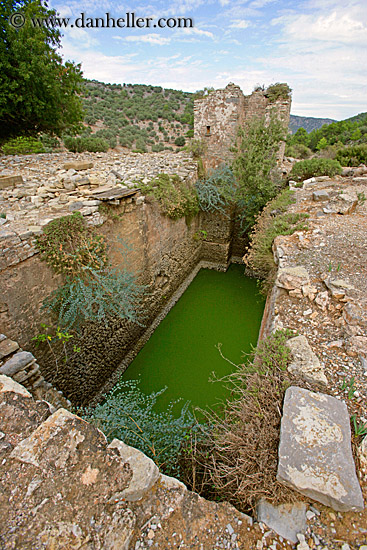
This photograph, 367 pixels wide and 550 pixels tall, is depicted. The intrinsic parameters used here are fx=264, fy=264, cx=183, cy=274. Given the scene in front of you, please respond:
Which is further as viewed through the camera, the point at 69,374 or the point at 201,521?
the point at 69,374

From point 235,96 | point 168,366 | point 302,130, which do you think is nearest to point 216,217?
point 235,96

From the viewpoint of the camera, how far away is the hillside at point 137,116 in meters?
16.1

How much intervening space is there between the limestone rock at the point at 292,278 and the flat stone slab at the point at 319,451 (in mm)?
1533

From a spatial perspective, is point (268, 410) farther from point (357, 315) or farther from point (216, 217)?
point (216, 217)

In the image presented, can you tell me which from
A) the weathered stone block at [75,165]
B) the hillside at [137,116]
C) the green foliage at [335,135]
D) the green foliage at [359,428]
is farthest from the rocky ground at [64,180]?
the green foliage at [335,135]

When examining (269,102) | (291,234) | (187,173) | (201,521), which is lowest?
(201,521)

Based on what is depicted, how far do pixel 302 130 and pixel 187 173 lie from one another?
19511mm

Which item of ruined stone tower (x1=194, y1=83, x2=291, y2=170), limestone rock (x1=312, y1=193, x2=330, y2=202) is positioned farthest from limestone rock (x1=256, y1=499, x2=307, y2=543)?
ruined stone tower (x1=194, y1=83, x2=291, y2=170)

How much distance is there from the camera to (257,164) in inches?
253

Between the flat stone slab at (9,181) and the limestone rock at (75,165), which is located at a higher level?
the limestone rock at (75,165)

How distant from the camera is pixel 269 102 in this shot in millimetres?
7215

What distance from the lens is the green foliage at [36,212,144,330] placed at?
11.4 feet

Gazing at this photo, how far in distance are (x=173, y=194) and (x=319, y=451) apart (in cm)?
527

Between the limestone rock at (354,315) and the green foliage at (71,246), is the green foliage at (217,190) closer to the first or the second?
the green foliage at (71,246)
